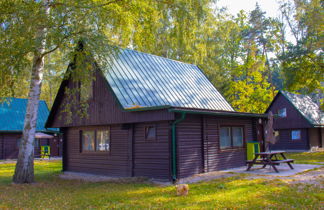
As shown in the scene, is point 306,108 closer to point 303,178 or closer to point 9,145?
point 303,178

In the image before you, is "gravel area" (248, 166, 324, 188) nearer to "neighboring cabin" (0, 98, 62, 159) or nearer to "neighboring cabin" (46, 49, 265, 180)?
"neighboring cabin" (46, 49, 265, 180)

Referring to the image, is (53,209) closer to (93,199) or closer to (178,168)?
(93,199)

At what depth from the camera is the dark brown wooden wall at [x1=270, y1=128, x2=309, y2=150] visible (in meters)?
28.0

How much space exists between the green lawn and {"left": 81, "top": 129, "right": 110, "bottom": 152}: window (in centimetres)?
286

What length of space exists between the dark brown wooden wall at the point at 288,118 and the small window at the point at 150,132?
20.6 meters

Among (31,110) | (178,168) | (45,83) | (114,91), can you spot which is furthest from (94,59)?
(45,83)

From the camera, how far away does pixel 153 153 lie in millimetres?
11570

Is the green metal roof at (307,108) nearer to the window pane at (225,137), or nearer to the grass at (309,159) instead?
the grass at (309,159)

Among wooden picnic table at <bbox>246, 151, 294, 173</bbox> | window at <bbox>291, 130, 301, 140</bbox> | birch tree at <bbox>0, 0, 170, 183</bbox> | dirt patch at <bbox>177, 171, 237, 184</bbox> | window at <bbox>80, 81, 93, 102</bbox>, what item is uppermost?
birch tree at <bbox>0, 0, 170, 183</bbox>

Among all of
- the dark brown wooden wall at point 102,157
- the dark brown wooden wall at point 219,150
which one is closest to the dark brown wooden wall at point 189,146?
the dark brown wooden wall at point 219,150

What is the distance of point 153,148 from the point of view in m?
11.6

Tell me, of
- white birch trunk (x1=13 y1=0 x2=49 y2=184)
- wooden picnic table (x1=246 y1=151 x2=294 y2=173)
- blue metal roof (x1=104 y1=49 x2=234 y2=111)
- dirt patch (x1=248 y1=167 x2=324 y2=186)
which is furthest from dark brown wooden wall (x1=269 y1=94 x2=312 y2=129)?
white birch trunk (x1=13 y1=0 x2=49 y2=184)

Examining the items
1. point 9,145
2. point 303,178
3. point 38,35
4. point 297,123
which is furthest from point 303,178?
point 9,145

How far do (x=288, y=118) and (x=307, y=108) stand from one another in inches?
91.0
